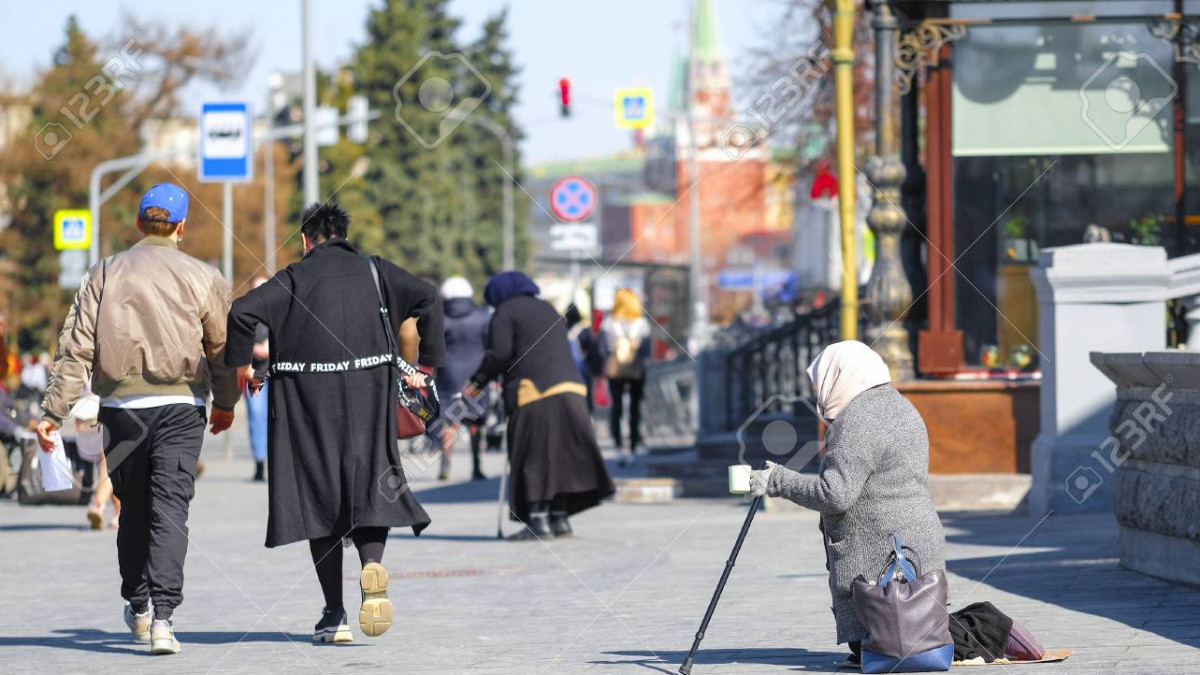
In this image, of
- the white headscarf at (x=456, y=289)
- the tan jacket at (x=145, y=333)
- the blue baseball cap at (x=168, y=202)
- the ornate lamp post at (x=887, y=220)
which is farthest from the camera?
the white headscarf at (x=456, y=289)

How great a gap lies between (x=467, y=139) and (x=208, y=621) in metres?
76.2

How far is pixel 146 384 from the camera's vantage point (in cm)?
833

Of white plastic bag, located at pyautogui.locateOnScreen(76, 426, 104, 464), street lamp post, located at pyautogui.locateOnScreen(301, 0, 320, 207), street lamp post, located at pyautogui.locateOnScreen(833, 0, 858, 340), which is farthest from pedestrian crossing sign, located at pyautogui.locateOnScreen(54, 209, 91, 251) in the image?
street lamp post, located at pyautogui.locateOnScreen(833, 0, 858, 340)

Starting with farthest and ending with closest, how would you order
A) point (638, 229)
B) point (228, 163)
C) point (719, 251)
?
point (638, 229), point (719, 251), point (228, 163)

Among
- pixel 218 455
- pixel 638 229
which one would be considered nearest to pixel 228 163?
pixel 218 455

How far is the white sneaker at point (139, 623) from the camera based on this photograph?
8398 mm

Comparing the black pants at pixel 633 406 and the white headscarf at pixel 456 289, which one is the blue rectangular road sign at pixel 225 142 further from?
the white headscarf at pixel 456 289

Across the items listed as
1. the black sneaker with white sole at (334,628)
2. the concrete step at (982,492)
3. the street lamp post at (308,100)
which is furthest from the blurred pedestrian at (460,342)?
the black sneaker with white sole at (334,628)

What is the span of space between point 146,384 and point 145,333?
0.21 meters

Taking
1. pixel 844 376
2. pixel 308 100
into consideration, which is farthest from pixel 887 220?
pixel 308 100

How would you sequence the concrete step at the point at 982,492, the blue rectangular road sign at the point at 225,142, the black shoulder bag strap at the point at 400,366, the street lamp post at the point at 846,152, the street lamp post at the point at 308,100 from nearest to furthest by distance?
the black shoulder bag strap at the point at 400,366 → the street lamp post at the point at 846,152 → the concrete step at the point at 982,492 → the street lamp post at the point at 308,100 → the blue rectangular road sign at the point at 225,142

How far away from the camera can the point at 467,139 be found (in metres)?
84.8

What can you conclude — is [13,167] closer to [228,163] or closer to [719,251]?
[228,163]

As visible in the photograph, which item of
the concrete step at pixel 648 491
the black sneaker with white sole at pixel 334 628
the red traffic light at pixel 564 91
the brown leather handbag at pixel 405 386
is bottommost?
the concrete step at pixel 648 491
